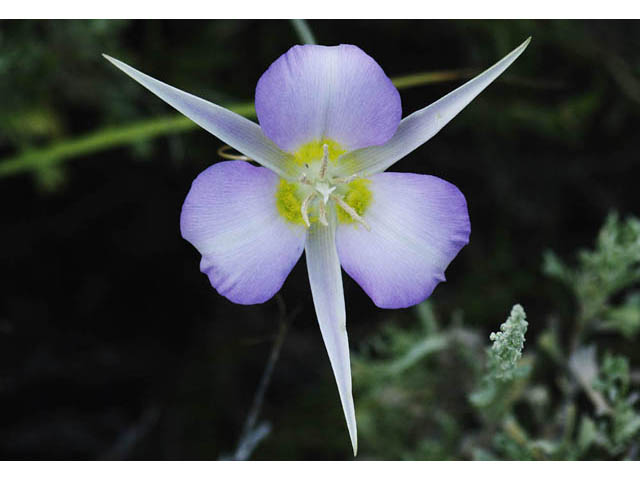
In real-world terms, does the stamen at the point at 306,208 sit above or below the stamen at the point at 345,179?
below

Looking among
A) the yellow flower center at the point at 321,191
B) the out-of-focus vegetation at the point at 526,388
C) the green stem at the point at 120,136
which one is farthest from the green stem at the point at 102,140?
the out-of-focus vegetation at the point at 526,388

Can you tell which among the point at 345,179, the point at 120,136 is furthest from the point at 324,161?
the point at 120,136

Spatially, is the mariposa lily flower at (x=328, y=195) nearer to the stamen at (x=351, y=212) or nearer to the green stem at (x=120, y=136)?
the stamen at (x=351, y=212)

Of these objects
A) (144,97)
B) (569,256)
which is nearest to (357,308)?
(569,256)

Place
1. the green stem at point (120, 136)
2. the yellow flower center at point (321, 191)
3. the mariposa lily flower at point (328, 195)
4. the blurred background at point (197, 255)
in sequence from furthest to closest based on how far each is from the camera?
the blurred background at point (197, 255)
the green stem at point (120, 136)
the yellow flower center at point (321, 191)
the mariposa lily flower at point (328, 195)

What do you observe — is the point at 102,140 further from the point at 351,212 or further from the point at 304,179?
the point at 351,212
